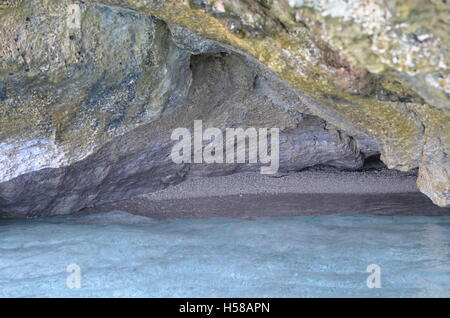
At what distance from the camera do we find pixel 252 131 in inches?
167

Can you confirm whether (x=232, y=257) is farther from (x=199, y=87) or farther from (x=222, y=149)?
(x=222, y=149)

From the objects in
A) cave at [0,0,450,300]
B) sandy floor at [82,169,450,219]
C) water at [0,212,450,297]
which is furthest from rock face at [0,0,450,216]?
water at [0,212,450,297]

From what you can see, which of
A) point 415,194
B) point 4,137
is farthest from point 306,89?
point 415,194

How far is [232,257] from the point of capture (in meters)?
2.79

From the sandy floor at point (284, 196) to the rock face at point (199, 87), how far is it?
135 mm

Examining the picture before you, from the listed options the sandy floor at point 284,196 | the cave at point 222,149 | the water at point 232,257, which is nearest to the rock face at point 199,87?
the cave at point 222,149

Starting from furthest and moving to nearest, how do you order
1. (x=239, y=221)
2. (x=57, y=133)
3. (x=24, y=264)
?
(x=239, y=221)
(x=57, y=133)
(x=24, y=264)

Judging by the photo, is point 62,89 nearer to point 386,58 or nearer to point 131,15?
point 131,15

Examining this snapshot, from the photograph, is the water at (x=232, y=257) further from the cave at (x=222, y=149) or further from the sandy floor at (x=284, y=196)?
the sandy floor at (x=284, y=196)

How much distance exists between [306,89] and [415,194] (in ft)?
8.43

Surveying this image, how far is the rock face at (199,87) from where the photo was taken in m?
1.95

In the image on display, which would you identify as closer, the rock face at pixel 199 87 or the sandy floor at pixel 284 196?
the rock face at pixel 199 87

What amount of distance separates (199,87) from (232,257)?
1.44 m
